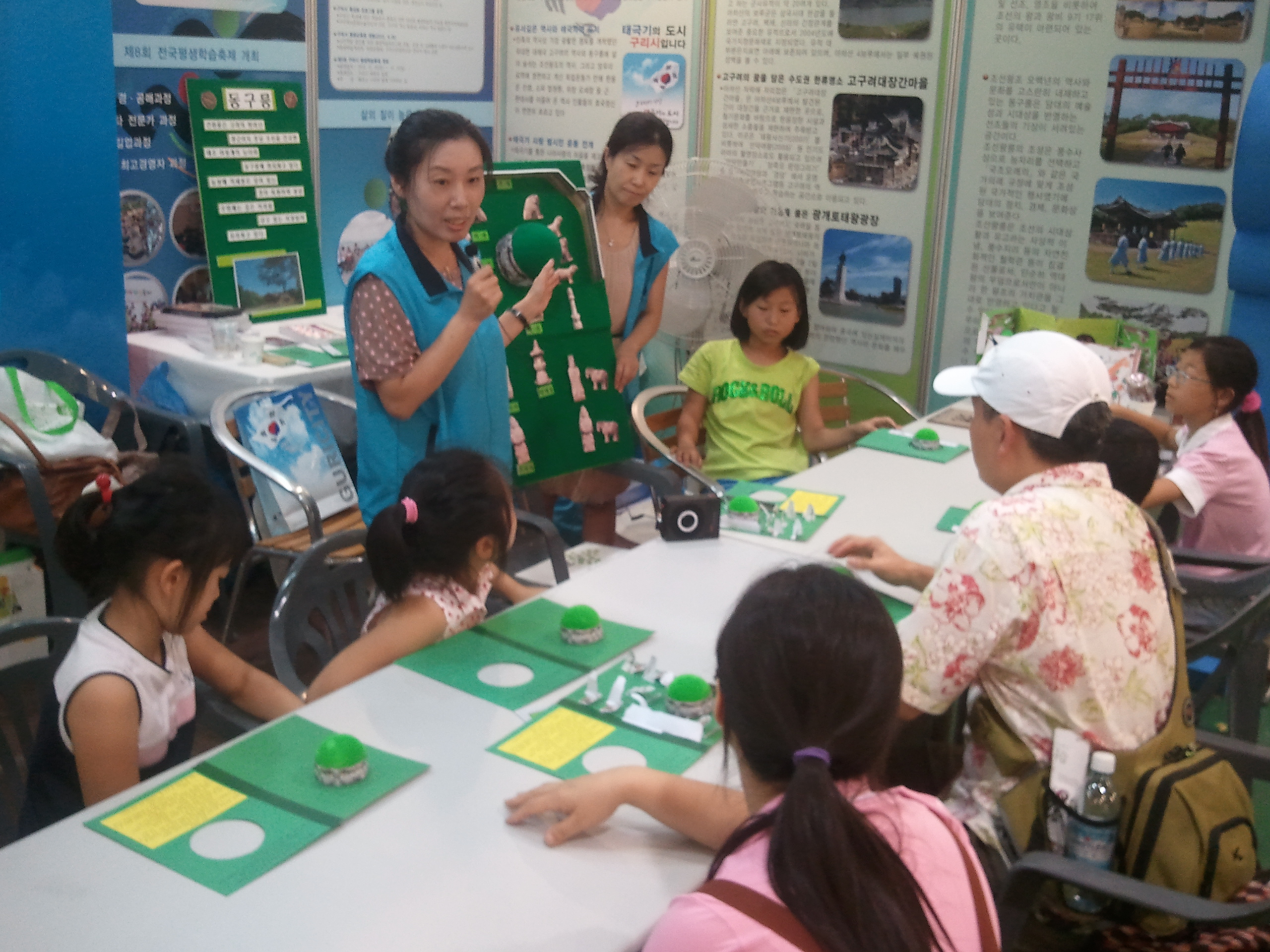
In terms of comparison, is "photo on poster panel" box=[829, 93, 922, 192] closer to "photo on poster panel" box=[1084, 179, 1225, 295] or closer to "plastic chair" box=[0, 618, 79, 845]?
"photo on poster panel" box=[1084, 179, 1225, 295]

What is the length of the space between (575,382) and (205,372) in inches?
48.5

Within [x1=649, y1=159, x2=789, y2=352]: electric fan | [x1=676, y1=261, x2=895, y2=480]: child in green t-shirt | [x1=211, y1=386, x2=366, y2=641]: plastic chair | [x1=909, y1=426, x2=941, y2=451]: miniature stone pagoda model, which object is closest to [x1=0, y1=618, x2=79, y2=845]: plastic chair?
[x1=211, y1=386, x2=366, y2=641]: plastic chair

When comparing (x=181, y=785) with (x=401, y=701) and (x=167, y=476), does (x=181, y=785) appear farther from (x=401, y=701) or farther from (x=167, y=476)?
(x=167, y=476)

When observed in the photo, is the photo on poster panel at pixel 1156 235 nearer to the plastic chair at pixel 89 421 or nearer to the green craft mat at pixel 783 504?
the green craft mat at pixel 783 504

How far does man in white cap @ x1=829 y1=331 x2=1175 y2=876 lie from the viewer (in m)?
1.63

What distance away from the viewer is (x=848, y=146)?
4.46 m

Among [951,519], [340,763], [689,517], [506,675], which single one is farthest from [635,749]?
[951,519]

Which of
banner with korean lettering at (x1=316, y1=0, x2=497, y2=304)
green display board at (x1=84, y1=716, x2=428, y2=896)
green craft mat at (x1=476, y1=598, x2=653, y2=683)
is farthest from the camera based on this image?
banner with korean lettering at (x1=316, y1=0, x2=497, y2=304)

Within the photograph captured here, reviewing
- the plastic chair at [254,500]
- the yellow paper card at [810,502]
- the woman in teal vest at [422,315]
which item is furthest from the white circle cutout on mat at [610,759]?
the plastic chair at [254,500]

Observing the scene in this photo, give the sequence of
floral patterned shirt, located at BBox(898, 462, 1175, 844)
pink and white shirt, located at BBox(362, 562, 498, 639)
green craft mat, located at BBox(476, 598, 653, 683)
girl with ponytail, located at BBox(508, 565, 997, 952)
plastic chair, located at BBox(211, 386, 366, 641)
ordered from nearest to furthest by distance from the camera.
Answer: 1. girl with ponytail, located at BBox(508, 565, 997, 952)
2. floral patterned shirt, located at BBox(898, 462, 1175, 844)
3. green craft mat, located at BBox(476, 598, 653, 683)
4. pink and white shirt, located at BBox(362, 562, 498, 639)
5. plastic chair, located at BBox(211, 386, 366, 641)

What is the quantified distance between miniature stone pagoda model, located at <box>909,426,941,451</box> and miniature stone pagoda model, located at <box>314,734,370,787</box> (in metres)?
2.09

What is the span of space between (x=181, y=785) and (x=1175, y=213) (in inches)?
138

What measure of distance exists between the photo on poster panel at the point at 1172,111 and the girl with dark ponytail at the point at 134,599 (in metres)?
3.22

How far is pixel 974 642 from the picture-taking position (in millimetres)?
1633
